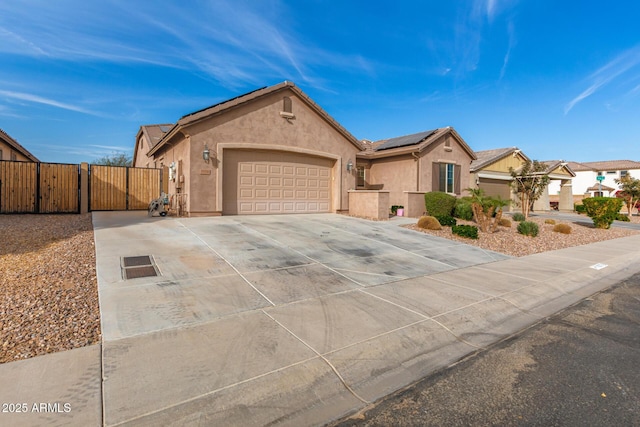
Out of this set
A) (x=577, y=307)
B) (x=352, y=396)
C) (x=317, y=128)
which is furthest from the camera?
(x=317, y=128)

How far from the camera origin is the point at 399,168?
1841 cm

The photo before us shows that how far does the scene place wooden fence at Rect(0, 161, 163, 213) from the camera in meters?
13.2

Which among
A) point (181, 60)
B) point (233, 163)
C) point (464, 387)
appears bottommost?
point (464, 387)

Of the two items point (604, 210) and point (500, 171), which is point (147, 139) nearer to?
point (500, 171)

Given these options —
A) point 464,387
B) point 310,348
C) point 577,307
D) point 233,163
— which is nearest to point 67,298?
point 310,348

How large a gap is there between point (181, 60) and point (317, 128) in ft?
23.5

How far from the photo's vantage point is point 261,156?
14.0 meters

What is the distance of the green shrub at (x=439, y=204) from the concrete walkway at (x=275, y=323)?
7.29m

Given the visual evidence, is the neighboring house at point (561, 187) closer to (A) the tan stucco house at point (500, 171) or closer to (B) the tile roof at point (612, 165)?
(A) the tan stucco house at point (500, 171)

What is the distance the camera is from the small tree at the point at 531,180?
17.0 meters

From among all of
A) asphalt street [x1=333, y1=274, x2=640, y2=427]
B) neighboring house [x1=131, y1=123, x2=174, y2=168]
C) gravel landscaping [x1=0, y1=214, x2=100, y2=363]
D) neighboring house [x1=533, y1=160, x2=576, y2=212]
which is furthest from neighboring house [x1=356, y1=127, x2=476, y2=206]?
gravel landscaping [x1=0, y1=214, x2=100, y2=363]

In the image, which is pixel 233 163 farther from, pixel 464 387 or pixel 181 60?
pixel 464 387

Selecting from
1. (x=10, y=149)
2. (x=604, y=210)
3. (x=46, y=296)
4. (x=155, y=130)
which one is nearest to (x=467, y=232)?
(x=604, y=210)

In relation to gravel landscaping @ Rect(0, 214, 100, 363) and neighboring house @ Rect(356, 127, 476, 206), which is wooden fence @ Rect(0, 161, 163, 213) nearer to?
gravel landscaping @ Rect(0, 214, 100, 363)
